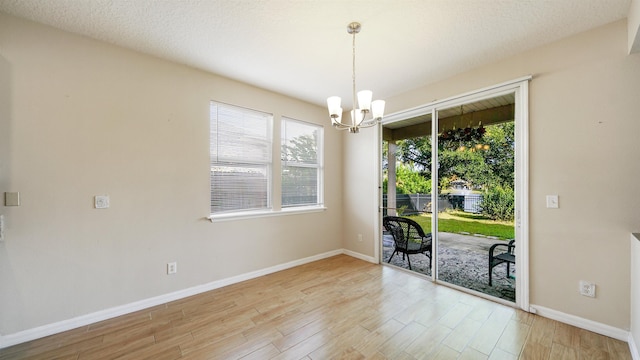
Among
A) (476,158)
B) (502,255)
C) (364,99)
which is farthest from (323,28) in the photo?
(502,255)

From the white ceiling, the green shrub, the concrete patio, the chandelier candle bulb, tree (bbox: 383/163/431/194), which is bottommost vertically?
the concrete patio

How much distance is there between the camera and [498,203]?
9.05ft

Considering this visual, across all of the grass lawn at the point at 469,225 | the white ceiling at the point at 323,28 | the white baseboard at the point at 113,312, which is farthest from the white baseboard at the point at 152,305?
the white ceiling at the point at 323,28

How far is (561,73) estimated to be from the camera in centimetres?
227

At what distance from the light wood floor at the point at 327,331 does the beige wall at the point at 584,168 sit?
1.25 feet

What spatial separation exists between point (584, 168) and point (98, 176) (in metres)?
4.43

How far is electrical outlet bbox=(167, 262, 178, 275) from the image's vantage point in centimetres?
266

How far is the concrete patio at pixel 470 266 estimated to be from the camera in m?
2.81

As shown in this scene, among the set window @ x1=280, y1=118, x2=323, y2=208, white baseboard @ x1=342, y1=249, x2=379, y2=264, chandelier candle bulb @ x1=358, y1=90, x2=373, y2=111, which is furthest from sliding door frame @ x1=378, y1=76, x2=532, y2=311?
window @ x1=280, y1=118, x2=323, y2=208

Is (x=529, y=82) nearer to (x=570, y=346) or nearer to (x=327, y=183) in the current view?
(x=570, y=346)

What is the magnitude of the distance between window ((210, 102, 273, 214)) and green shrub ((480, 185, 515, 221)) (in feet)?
9.15

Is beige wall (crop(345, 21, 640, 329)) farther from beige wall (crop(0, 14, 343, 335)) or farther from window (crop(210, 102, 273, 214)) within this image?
beige wall (crop(0, 14, 343, 335))

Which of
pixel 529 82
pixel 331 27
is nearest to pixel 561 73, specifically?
pixel 529 82

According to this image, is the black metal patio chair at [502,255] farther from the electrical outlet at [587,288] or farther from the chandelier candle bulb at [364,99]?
the chandelier candle bulb at [364,99]
